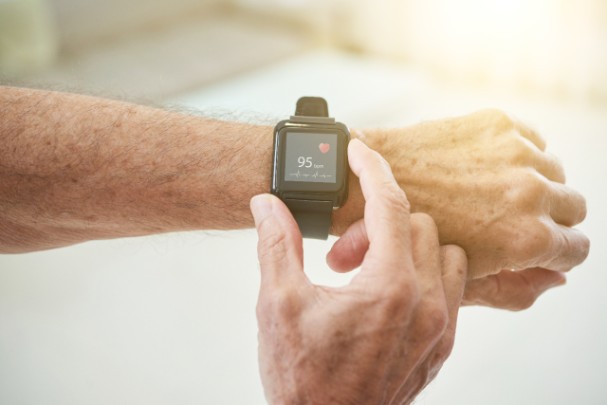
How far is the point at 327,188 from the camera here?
3.19 ft

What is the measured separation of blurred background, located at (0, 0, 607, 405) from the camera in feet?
3.68

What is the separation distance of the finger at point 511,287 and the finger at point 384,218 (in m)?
0.38

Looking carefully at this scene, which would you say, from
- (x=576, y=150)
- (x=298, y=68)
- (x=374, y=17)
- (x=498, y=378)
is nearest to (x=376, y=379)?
(x=498, y=378)

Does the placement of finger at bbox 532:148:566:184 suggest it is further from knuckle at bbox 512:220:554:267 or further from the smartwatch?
the smartwatch

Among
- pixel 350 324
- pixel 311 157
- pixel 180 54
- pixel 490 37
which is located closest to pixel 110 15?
pixel 180 54

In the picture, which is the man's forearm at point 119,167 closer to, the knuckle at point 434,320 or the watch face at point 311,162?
the watch face at point 311,162

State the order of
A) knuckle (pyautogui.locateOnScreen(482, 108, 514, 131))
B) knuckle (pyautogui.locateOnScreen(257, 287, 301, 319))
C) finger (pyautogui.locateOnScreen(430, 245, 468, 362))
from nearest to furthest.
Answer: knuckle (pyautogui.locateOnScreen(257, 287, 301, 319)) → finger (pyautogui.locateOnScreen(430, 245, 468, 362)) → knuckle (pyautogui.locateOnScreen(482, 108, 514, 131))

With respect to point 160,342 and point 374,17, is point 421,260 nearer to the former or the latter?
point 160,342

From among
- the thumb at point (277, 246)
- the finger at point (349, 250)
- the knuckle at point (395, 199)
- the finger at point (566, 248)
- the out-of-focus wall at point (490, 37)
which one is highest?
the out-of-focus wall at point (490, 37)

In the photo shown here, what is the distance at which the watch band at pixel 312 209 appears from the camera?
0.98 m

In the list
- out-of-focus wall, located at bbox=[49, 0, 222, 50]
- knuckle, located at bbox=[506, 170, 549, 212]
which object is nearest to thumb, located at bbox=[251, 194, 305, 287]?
knuckle, located at bbox=[506, 170, 549, 212]

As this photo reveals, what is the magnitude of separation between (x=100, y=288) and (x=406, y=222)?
2.43ft


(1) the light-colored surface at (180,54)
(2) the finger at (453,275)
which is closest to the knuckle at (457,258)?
(2) the finger at (453,275)

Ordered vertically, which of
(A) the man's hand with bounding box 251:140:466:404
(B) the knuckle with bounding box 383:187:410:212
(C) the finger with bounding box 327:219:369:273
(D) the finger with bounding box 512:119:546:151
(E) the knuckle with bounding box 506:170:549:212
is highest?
(D) the finger with bounding box 512:119:546:151
